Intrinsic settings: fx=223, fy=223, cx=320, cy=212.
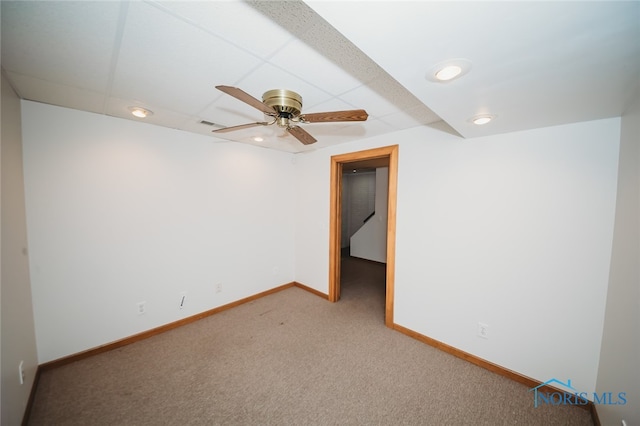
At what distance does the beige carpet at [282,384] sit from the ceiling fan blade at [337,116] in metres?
2.05

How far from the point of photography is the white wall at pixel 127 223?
1935mm

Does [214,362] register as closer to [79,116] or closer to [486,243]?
[79,116]

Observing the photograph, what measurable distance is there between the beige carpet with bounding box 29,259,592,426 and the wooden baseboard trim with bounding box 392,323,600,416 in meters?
0.05

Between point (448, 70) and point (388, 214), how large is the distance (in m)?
1.69

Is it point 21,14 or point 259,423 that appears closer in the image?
point 21,14

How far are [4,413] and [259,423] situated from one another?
138cm

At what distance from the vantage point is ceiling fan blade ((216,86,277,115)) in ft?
3.64

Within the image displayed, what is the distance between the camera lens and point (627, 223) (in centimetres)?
139

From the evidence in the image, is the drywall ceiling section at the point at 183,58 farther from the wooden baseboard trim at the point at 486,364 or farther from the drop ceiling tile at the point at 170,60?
the wooden baseboard trim at the point at 486,364

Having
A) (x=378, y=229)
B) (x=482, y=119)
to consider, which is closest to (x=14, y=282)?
(x=482, y=119)

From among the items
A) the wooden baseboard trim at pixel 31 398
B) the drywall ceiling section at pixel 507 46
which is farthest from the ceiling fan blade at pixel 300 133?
the wooden baseboard trim at pixel 31 398

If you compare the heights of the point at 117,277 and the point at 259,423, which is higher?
the point at 117,277

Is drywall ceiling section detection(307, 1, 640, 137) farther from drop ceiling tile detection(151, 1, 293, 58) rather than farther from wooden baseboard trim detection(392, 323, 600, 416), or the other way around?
wooden baseboard trim detection(392, 323, 600, 416)

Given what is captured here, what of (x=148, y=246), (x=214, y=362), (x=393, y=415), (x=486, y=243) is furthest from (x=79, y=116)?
(x=486, y=243)
